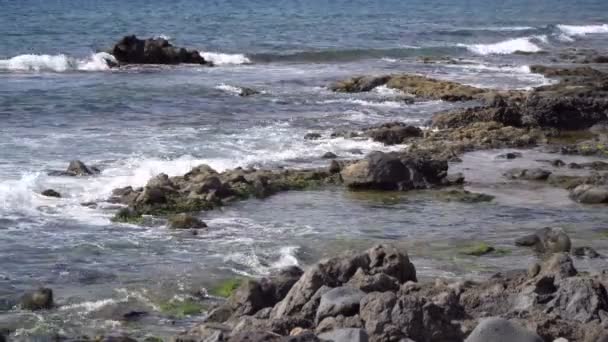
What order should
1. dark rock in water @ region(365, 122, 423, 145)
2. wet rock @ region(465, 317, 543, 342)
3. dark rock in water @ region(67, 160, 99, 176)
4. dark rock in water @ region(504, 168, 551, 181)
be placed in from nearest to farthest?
wet rock @ region(465, 317, 543, 342) → dark rock in water @ region(504, 168, 551, 181) → dark rock in water @ region(67, 160, 99, 176) → dark rock in water @ region(365, 122, 423, 145)

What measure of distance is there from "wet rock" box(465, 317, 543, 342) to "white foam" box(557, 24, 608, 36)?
211 ft

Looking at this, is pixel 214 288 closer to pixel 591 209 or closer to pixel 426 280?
pixel 426 280

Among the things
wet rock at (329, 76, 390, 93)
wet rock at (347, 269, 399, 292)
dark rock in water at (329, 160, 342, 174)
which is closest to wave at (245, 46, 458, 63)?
wet rock at (329, 76, 390, 93)

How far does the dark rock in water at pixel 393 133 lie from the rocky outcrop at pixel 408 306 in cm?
1501

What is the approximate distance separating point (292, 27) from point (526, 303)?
60.7m

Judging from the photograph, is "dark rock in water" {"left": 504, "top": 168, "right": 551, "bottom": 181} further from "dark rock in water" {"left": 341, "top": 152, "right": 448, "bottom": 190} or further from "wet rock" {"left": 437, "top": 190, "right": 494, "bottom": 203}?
"wet rock" {"left": 437, "top": 190, "right": 494, "bottom": 203}

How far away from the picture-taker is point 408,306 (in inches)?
486

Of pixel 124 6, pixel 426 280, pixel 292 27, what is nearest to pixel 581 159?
pixel 426 280

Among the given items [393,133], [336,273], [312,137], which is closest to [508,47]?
[393,133]

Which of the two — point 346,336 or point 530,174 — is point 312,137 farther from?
point 346,336

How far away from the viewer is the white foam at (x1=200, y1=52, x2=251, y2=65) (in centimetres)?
5491

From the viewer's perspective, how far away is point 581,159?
92.9 ft

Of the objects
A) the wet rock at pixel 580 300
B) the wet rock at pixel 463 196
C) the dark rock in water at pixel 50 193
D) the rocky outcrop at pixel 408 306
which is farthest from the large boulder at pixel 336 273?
the dark rock in water at pixel 50 193

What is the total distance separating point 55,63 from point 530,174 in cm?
3043
